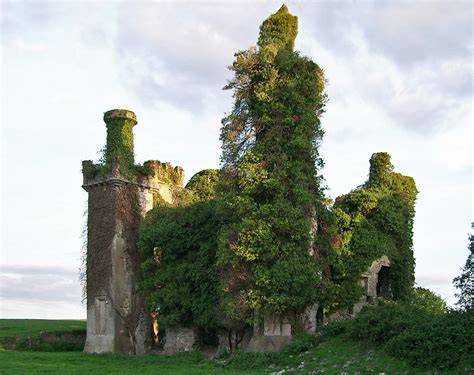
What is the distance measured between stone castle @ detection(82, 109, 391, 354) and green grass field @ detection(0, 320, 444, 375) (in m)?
3.52

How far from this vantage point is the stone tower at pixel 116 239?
124 ft

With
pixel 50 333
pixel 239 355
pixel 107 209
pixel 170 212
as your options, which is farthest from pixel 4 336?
pixel 239 355

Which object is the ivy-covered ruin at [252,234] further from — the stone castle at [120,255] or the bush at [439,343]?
the bush at [439,343]

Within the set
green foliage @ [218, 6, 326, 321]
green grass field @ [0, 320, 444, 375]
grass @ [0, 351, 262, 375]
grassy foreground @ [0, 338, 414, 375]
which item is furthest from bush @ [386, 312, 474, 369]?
green foliage @ [218, 6, 326, 321]

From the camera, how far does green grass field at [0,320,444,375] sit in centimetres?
2459

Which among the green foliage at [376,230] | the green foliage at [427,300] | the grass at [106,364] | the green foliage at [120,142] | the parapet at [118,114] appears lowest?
the grass at [106,364]

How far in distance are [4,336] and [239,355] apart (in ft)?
55.8

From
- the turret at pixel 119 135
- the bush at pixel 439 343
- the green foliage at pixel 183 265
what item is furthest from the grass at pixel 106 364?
the turret at pixel 119 135

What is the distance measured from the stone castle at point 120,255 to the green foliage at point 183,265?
3.45 feet

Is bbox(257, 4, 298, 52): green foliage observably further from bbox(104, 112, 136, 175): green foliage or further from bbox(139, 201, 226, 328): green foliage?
bbox(104, 112, 136, 175): green foliage

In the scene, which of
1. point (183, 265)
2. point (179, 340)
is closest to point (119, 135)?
point (183, 265)

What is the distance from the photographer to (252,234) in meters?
31.3

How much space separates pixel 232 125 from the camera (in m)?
34.0

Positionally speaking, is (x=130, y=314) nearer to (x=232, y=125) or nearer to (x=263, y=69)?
(x=232, y=125)
